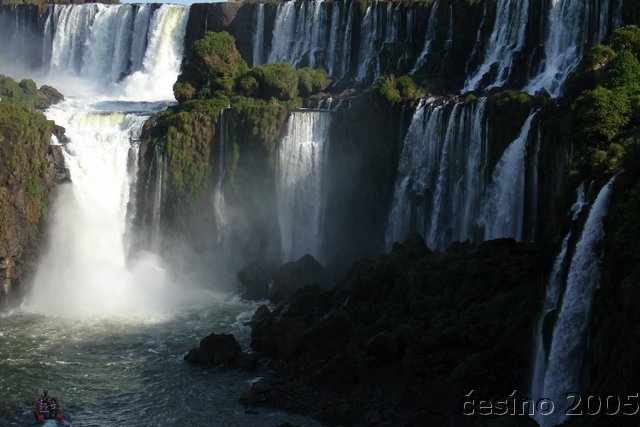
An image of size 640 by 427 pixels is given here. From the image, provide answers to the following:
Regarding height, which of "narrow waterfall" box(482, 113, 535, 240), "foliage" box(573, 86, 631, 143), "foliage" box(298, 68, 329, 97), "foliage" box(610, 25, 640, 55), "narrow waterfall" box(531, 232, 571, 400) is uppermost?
"foliage" box(610, 25, 640, 55)

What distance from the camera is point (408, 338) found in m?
30.7

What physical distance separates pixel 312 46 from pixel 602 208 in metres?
35.9

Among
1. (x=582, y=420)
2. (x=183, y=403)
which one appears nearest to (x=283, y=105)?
(x=183, y=403)

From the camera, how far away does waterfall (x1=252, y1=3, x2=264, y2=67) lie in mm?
59594

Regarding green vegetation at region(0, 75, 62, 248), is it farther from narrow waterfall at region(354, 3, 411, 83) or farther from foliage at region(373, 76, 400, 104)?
narrow waterfall at region(354, 3, 411, 83)

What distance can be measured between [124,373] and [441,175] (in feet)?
55.8

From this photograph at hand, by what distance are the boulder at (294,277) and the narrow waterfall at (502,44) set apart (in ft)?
46.3

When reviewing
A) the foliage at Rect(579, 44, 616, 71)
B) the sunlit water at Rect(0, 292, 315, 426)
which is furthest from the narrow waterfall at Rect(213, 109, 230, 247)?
the foliage at Rect(579, 44, 616, 71)

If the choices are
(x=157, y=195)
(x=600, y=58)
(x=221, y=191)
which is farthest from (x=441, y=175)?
(x=157, y=195)

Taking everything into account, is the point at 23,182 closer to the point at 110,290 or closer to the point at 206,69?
the point at 110,290

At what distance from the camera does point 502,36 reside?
1905 inches

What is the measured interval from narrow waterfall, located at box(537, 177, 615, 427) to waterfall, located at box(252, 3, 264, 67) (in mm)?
39045

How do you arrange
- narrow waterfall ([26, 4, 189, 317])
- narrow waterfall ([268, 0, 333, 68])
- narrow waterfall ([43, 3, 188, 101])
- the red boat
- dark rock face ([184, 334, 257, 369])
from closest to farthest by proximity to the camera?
the red boat < dark rock face ([184, 334, 257, 369]) < narrow waterfall ([26, 4, 189, 317]) < narrow waterfall ([268, 0, 333, 68]) < narrow waterfall ([43, 3, 188, 101])

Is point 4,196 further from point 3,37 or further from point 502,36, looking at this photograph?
point 3,37
